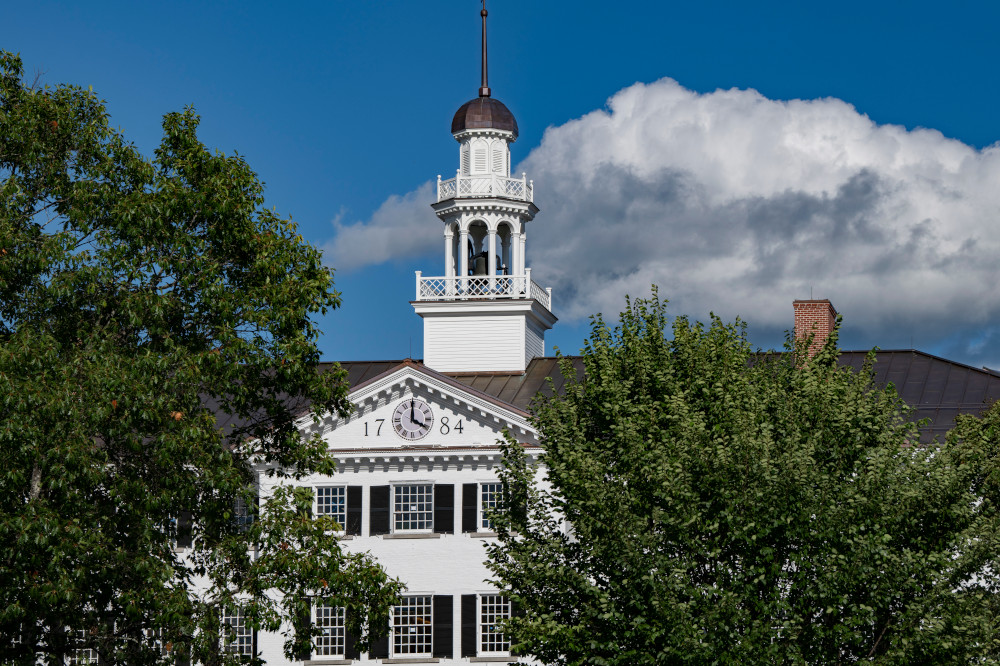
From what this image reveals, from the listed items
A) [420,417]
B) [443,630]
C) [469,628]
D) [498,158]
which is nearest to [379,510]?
[420,417]

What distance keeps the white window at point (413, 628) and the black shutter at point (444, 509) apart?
209cm

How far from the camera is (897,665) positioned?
27.2 m

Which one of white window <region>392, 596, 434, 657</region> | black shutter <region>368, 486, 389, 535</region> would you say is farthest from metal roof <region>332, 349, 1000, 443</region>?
white window <region>392, 596, 434, 657</region>

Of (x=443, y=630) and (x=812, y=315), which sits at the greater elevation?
(x=812, y=315)

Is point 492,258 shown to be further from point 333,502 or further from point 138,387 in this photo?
point 138,387

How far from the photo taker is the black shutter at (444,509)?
46000mm

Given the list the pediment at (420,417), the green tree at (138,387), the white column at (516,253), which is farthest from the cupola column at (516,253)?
the green tree at (138,387)

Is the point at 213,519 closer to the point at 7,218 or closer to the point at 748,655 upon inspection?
the point at 7,218

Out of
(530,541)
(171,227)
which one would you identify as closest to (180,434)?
(171,227)

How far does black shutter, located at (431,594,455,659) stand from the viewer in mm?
45219

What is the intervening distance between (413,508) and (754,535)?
2030 cm

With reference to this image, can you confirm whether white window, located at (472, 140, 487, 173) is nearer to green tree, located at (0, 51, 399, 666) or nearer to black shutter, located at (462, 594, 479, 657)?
black shutter, located at (462, 594, 479, 657)

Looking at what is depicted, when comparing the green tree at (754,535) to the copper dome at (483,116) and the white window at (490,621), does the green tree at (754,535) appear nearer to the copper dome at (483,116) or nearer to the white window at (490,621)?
the white window at (490,621)

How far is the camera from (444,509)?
151 ft
